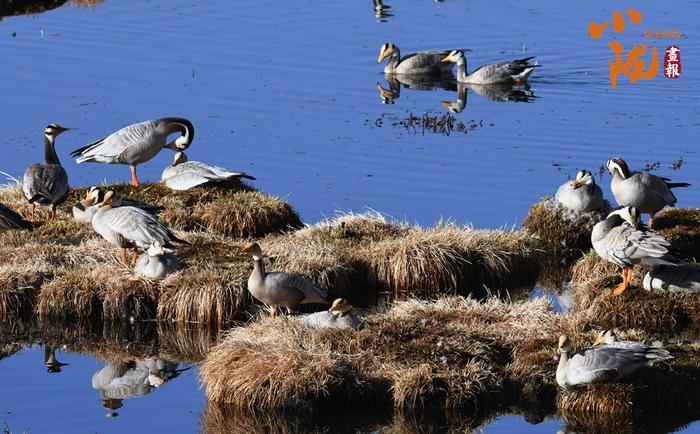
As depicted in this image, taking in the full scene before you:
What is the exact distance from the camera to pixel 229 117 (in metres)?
24.4

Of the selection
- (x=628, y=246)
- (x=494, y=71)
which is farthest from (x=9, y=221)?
(x=494, y=71)

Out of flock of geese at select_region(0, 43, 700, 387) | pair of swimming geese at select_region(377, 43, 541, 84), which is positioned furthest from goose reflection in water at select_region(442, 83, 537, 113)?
flock of geese at select_region(0, 43, 700, 387)

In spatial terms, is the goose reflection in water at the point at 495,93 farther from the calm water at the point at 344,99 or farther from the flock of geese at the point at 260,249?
the flock of geese at the point at 260,249

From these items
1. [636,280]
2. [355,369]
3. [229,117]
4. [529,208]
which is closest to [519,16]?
[229,117]

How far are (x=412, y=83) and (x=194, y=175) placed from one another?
39.1 feet

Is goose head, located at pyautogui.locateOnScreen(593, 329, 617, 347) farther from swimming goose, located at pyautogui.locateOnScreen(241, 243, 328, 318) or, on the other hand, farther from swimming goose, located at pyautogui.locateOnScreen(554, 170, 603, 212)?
swimming goose, located at pyautogui.locateOnScreen(554, 170, 603, 212)

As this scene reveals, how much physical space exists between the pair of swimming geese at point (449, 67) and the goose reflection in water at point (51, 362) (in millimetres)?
15291

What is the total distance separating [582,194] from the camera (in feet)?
58.1

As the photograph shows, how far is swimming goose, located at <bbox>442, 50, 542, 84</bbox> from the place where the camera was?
90.7ft

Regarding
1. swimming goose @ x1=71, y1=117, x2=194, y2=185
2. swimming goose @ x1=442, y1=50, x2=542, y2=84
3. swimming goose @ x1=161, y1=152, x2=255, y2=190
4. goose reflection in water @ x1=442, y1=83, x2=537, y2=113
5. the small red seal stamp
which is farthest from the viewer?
the small red seal stamp

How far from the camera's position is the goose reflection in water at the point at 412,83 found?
28.0 m

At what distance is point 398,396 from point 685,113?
1440 cm

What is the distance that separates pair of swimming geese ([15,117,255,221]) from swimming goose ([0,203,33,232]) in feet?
3.98

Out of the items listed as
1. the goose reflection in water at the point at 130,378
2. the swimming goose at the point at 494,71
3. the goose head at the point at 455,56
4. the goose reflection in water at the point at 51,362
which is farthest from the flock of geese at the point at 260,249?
the goose head at the point at 455,56
